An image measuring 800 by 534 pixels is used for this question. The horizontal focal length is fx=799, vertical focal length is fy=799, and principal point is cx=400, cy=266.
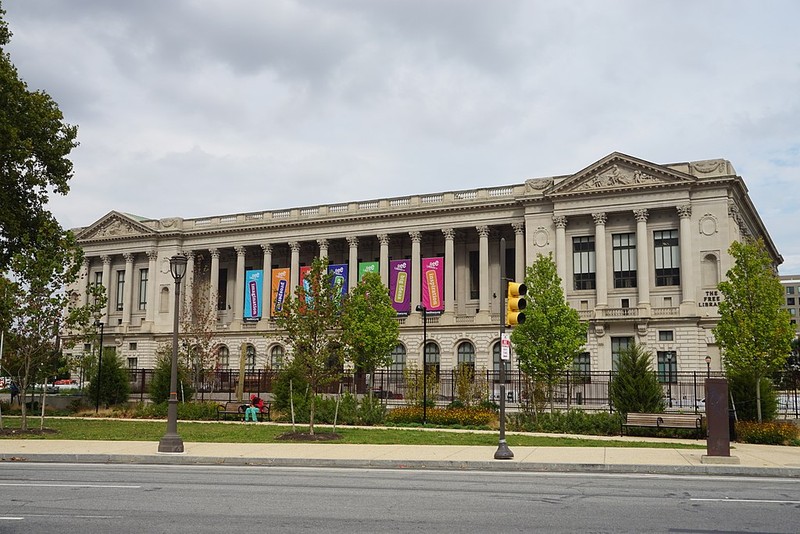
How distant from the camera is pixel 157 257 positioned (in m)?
89.1

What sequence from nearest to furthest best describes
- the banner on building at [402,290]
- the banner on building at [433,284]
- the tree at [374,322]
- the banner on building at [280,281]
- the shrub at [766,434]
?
the shrub at [766,434] → the tree at [374,322] → the banner on building at [433,284] → the banner on building at [402,290] → the banner on building at [280,281]

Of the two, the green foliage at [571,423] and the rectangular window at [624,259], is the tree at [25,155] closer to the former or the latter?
the green foliage at [571,423]

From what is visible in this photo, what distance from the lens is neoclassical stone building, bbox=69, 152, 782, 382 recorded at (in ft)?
207

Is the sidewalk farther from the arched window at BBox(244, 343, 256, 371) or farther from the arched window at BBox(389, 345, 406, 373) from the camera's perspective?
the arched window at BBox(244, 343, 256, 371)

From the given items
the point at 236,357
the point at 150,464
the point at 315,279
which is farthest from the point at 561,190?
the point at 150,464

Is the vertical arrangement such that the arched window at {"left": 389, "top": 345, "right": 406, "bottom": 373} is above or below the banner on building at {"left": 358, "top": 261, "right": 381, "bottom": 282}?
below

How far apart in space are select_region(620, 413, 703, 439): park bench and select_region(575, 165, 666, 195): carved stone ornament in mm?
40735

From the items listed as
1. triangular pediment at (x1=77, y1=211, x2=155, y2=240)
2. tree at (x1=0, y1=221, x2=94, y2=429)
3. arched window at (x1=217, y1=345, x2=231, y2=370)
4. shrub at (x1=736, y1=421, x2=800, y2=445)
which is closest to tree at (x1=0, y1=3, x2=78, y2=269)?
tree at (x1=0, y1=221, x2=94, y2=429)

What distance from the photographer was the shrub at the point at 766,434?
2553cm

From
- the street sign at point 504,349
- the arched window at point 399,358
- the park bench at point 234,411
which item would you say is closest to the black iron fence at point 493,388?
the park bench at point 234,411

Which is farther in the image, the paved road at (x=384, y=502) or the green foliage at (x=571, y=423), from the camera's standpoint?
the green foliage at (x=571, y=423)

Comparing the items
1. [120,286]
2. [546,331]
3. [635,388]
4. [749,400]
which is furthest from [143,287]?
[749,400]

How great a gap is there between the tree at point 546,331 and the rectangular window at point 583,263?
909 inches

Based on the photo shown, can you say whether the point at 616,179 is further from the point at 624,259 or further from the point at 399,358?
the point at 399,358
